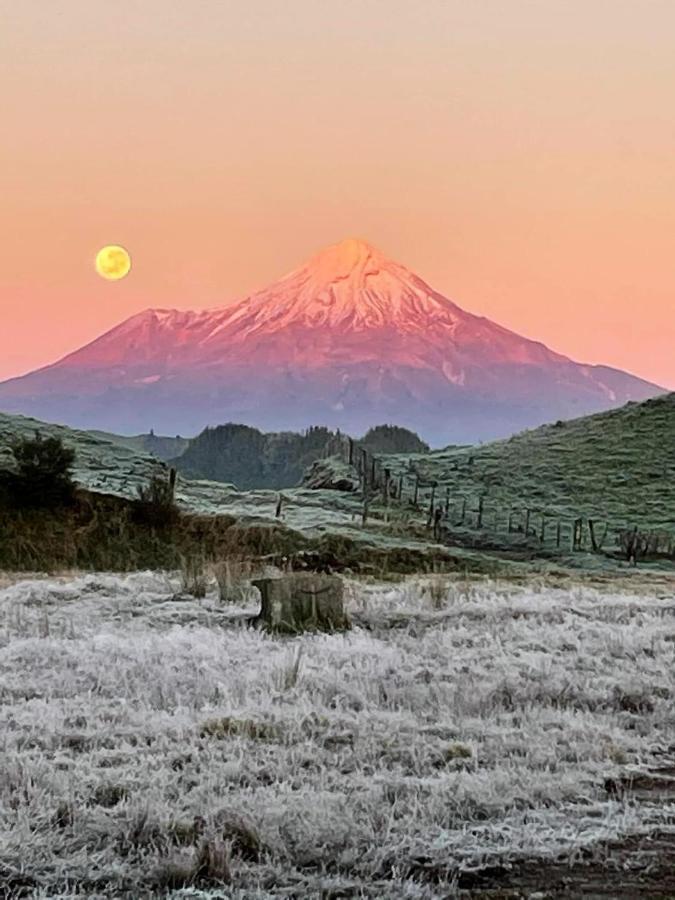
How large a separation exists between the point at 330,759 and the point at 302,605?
6170 mm

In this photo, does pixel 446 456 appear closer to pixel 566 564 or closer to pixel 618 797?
pixel 566 564

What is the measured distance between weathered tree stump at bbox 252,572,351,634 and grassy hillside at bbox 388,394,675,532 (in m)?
20.9

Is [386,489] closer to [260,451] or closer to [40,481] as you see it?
[40,481]

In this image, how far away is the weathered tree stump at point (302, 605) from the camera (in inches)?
527

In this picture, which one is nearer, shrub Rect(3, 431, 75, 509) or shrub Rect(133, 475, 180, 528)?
shrub Rect(3, 431, 75, 509)

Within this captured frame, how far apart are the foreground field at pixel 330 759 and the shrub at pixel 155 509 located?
12.8 metres

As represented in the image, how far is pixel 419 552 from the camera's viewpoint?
1024 inches

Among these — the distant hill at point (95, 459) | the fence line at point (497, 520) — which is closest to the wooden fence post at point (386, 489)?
the fence line at point (497, 520)

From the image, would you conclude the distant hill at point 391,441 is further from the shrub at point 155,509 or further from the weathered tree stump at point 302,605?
the weathered tree stump at point 302,605

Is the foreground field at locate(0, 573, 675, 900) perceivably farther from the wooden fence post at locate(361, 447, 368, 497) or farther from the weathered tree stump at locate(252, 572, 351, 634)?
the wooden fence post at locate(361, 447, 368, 497)

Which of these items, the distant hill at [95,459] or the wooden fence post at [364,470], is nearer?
the distant hill at [95,459]

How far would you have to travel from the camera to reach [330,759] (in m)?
7.41

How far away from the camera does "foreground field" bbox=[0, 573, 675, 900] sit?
5.44 m

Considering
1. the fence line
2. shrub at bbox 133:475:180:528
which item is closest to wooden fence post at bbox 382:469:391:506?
the fence line
